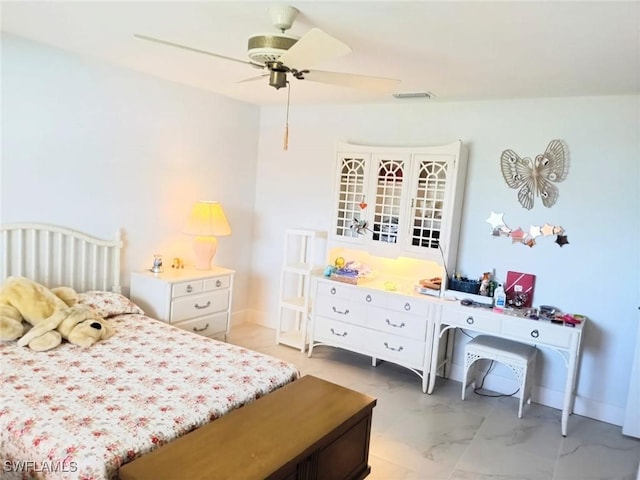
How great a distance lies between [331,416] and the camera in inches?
90.4

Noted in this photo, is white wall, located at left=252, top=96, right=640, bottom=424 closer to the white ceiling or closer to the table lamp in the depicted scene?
the white ceiling

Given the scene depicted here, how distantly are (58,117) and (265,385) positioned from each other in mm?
2369

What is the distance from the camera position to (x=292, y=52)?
6.48 feet

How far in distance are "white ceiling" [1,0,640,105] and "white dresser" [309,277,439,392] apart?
167 cm

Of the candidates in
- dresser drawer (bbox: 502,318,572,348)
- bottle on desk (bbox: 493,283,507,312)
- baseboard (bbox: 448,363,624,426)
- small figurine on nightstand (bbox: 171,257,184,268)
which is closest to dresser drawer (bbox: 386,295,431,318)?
bottle on desk (bbox: 493,283,507,312)

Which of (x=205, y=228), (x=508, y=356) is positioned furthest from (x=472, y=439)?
(x=205, y=228)

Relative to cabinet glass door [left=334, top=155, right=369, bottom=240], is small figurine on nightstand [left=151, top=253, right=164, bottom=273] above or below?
below

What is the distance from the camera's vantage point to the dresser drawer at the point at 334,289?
13.6ft

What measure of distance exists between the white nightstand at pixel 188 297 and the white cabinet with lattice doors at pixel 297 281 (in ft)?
1.88

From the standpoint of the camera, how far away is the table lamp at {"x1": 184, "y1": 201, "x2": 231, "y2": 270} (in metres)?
4.22

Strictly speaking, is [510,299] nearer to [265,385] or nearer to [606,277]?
[606,277]

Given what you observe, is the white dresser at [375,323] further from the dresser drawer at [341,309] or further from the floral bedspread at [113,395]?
the floral bedspread at [113,395]

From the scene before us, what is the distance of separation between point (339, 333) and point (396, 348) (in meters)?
0.53

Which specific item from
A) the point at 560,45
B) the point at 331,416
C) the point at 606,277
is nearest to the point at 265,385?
the point at 331,416
